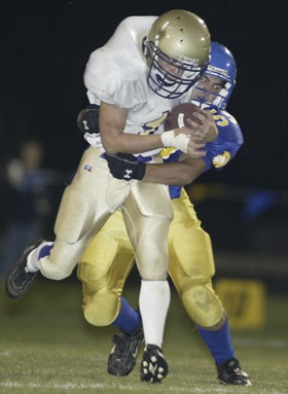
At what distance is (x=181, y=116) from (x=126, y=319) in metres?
0.99

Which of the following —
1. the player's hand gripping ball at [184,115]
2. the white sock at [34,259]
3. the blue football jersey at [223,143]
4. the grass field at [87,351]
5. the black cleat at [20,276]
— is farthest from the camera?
the black cleat at [20,276]

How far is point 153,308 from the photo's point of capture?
189 inches

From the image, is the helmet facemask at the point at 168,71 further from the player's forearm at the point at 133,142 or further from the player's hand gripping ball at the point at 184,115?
the player's forearm at the point at 133,142

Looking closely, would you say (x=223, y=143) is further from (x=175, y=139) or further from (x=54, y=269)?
(x=54, y=269)

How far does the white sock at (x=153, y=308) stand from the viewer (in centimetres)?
479

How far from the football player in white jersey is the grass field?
0.32 meters

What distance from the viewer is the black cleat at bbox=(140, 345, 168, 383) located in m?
4.67

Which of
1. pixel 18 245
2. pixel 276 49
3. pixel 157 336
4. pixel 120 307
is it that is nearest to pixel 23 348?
pixel 120 307

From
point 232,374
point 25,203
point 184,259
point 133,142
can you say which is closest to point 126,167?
point 133,142

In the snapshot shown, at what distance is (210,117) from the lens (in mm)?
4945

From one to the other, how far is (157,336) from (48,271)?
25.4 inches

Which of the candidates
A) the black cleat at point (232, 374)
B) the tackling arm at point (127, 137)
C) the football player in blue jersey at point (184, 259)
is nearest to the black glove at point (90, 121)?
the football player in blue jersey at point (184, 259)

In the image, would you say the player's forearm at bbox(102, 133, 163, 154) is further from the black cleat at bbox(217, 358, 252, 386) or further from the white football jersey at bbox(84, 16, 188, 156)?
the black cleat at bbox(217, 358, 252, 386)

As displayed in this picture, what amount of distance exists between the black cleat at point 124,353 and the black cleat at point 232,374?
0.41m
